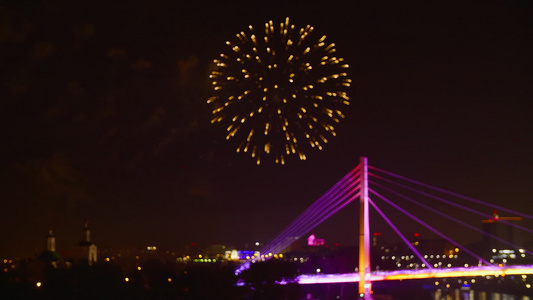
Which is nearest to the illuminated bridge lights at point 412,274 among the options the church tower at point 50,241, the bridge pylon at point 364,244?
the bridge pylon at point 364,244

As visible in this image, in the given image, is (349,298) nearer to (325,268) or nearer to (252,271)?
(325,268)

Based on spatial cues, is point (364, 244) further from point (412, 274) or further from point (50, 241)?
point (50, 241)

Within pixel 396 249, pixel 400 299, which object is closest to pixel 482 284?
pixel 400 299

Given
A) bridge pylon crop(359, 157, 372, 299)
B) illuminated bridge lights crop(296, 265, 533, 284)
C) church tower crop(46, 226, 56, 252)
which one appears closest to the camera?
bridge pylon crop(359, 157, 372, 299)

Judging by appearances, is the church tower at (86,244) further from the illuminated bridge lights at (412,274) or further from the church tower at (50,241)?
the illuminated bridge lights at (412,274)

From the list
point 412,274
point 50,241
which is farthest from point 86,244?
point 412,274

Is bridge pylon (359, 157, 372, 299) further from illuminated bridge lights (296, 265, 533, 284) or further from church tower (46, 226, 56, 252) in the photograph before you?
church tower (46, 226, 56, 252)

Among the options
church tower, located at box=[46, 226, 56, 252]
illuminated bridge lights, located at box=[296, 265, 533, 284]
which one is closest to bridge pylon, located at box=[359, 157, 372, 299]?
illuminated bridge lights, located at box=[296, 265, 533, 284]

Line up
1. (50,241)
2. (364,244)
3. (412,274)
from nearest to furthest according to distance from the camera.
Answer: (364,244), (412,274), (50,241)

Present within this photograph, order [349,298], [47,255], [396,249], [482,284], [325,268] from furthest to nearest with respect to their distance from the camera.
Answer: [396,249] < [482,284] < [325,268] < [47,255] < [349,298]

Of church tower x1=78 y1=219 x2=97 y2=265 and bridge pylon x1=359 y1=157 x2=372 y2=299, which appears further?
church tower x1=78 y1=219 x2=97 y2=265

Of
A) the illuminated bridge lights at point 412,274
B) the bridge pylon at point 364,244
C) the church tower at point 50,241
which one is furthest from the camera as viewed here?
the church tower at point 50,241
